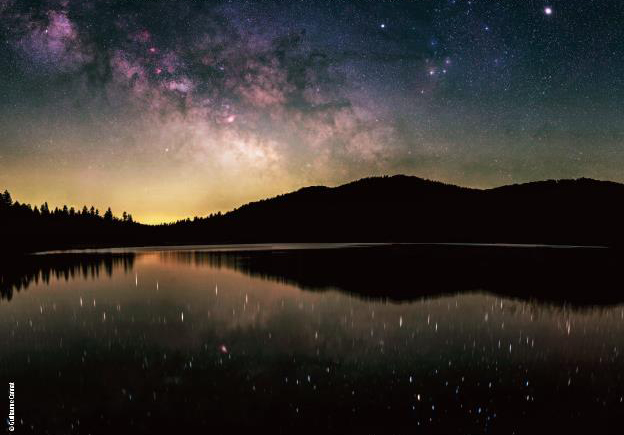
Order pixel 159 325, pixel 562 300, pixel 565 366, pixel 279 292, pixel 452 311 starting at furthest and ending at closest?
pixel 279 292 → pixel 562 300 → pixel 452 311 → pixel 159 325 → pixel 565 366

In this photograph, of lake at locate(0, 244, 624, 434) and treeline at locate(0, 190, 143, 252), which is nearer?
lake at locate(0, 244, 624, 434)

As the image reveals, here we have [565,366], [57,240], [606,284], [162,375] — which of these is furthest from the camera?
[57,240]

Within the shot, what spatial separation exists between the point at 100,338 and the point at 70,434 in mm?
8685

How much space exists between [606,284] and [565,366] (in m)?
23.2

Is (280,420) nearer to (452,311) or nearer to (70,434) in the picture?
(70,434)

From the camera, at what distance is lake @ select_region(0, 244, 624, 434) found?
9031 mm

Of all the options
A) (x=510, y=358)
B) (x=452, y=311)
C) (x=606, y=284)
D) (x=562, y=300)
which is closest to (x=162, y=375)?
(x=510, y=358)

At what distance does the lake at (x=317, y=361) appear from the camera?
903 centimetres

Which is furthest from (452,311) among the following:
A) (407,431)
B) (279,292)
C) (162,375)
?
(162,375)

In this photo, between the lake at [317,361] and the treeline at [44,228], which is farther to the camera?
the treeline at [44,228]

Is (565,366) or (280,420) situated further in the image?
(565,366)

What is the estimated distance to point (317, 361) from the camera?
13.1 meters

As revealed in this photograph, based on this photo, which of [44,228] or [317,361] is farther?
[44,228]

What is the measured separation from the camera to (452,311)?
20703mm
